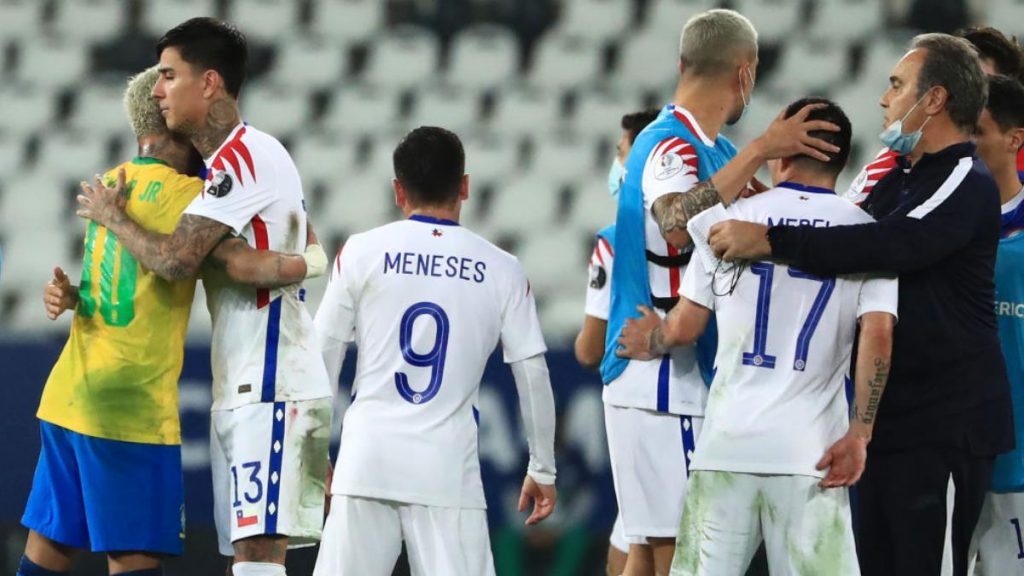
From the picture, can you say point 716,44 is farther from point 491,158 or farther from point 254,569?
point 491,158

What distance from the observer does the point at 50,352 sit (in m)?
7.07

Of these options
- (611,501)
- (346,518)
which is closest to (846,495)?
(346,518)

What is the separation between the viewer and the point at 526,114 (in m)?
11.0

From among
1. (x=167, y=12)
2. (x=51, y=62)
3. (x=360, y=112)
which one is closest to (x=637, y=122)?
(x=360, y=112)

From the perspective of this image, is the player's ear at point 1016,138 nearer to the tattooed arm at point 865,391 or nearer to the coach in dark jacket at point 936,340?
the coach in dark jacket at point 936,340

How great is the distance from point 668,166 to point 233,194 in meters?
1.37

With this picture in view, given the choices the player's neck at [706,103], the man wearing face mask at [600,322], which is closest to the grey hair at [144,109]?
the player's neck at [706,103]

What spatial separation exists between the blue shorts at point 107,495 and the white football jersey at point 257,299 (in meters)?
0.30

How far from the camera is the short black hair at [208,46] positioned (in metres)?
5.01

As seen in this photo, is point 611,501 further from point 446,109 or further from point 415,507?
point 446,109

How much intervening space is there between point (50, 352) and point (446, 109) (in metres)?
4.51

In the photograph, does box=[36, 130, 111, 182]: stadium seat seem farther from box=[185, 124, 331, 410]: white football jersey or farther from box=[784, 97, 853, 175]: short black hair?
box=[784, 97, 853, 175]: short black hair

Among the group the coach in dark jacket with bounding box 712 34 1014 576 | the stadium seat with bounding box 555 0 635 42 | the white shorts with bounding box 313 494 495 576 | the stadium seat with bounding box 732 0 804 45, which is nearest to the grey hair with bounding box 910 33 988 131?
the coach in dark jacket with bounding box 712 34 1014 576

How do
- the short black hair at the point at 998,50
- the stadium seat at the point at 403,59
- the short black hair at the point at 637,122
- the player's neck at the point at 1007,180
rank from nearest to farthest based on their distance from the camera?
the player's neck at the point at 1007,180, the short black hair at the point at 998,50, the short black hair at the point at 637,122, the stadium seat at the point at 403,59
